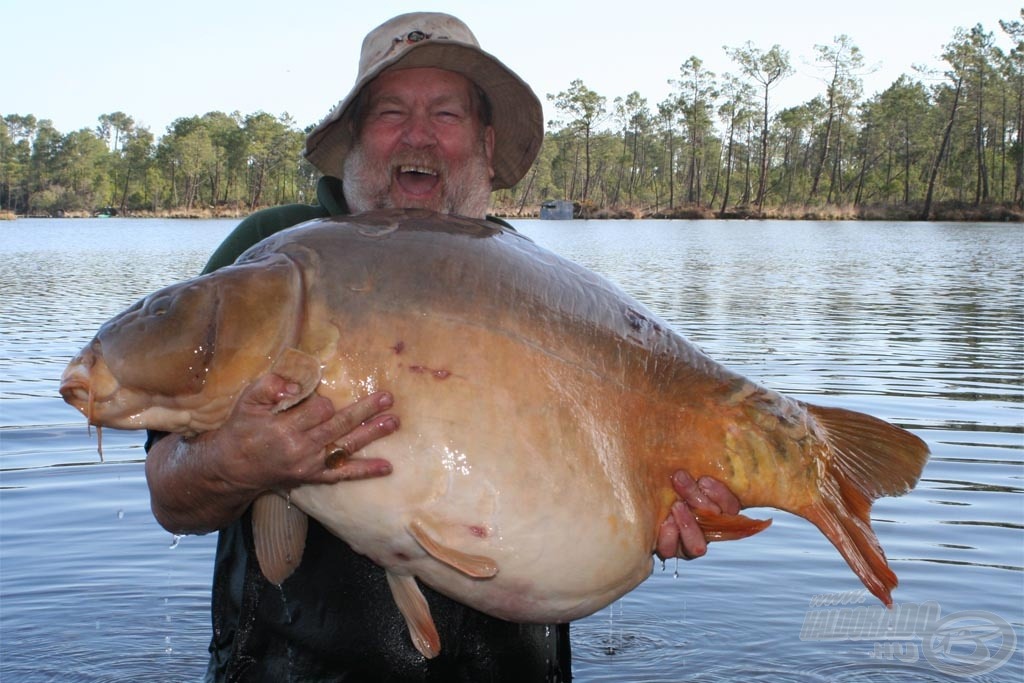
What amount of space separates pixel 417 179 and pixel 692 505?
4.88 ft

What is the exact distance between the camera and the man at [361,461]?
7.36 ft

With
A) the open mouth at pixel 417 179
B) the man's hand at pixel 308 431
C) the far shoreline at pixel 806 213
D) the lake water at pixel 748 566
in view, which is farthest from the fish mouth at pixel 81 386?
the far shoreline at pixel 806 213

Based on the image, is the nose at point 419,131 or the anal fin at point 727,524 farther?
the nose at point 419,131

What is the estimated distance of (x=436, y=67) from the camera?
3561mm

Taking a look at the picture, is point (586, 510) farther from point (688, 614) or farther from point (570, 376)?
point (688, 614)

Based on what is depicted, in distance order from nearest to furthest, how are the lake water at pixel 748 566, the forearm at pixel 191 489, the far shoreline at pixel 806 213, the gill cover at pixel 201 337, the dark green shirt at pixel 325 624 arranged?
the gill cover at pixel 201 337 < the forearm at pixel 191 489 < the dark green shirt at pixel 325 624 < the lake water at pixel 748 566 < the far shoreline at pixel 806 213

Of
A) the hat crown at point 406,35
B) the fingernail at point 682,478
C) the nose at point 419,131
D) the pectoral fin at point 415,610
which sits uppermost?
the hat crown at point 406,35

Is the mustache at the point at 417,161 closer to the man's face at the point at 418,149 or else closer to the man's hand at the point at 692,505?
the man's face at the point at 418,149

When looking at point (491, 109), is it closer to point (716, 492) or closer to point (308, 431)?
point (716, 492)

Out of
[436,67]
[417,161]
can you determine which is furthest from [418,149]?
[436,67]

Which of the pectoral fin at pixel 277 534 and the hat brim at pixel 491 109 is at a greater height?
the hat brim at pixel 491 109

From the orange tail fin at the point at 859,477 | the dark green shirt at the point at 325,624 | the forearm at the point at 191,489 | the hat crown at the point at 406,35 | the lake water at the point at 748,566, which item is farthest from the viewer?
the lake water at the point at 748,566

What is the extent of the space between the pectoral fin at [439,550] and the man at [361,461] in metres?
0.14

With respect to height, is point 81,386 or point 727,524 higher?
point 81,386
